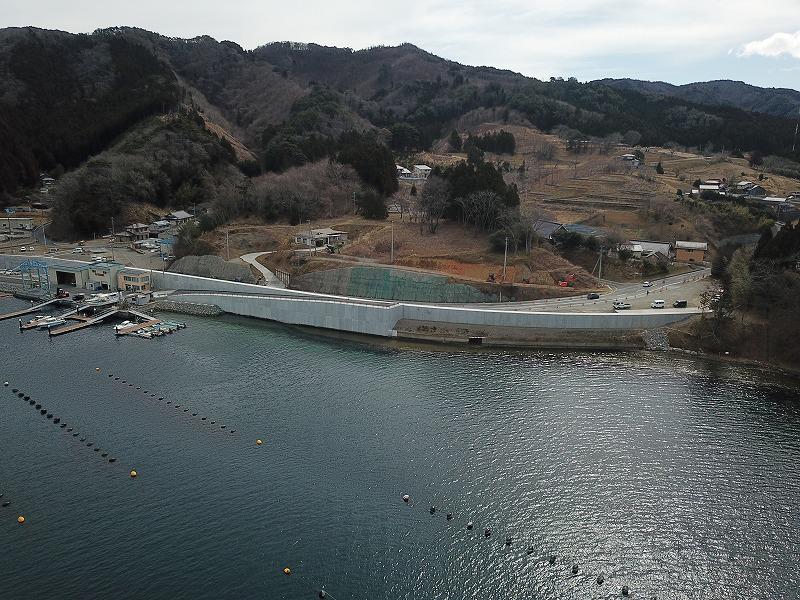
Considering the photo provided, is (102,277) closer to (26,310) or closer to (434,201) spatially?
(26,310)

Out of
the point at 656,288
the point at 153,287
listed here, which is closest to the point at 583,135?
the point at 656,288

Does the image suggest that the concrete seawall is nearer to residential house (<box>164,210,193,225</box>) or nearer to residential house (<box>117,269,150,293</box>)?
residential house (<box>117,269,150,293</box>)

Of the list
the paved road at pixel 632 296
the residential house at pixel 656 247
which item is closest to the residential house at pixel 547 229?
the residential house at pixel 656 247

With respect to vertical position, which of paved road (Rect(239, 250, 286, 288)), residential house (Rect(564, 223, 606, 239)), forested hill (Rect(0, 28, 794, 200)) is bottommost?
paved road (Rect(239, 250, 286, 288))

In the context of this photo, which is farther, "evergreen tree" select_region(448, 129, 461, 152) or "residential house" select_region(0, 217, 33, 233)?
"evergreen tree" select_region(448, 129, 461, 152)

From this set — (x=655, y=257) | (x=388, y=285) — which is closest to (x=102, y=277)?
(x=388, y=285)

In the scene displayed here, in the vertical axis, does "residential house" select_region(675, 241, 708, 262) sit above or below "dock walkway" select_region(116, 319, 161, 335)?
above

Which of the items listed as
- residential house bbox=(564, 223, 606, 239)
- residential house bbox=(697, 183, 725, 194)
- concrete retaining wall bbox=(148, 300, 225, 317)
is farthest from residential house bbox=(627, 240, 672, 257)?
concrete retaining wall bbox=(148, 300, 225, 317)

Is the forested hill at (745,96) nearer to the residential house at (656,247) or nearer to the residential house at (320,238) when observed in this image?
the residential house at (656,247)
